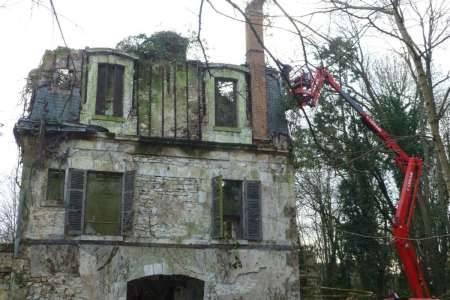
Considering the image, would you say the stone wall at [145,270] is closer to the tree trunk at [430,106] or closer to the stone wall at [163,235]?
the stone wall at [163,235]

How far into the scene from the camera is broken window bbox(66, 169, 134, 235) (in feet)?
42.8

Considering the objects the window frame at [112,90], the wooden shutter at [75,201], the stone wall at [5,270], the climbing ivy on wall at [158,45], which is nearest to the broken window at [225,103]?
the climbing ivy on wall at [158,45]

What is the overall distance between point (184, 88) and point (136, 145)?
7.55ft

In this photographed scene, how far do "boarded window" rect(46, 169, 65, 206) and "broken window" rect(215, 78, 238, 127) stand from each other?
14.9 ft

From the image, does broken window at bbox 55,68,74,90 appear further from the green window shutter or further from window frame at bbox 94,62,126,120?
the green window shutter

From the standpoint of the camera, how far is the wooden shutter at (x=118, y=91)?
47.0 feet

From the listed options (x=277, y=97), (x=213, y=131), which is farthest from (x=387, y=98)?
(x=213, y=131)

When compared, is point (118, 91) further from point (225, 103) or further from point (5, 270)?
point (5, 270)

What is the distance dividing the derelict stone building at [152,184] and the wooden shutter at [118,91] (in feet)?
0.13

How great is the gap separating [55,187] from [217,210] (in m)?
4.21

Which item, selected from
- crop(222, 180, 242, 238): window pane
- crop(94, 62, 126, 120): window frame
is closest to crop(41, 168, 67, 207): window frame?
crop(94, 62, 126, 120): window frame

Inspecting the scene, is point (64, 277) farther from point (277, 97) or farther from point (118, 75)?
point (277, 97)

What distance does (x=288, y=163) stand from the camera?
1525 cm

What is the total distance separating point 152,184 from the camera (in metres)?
13.9
